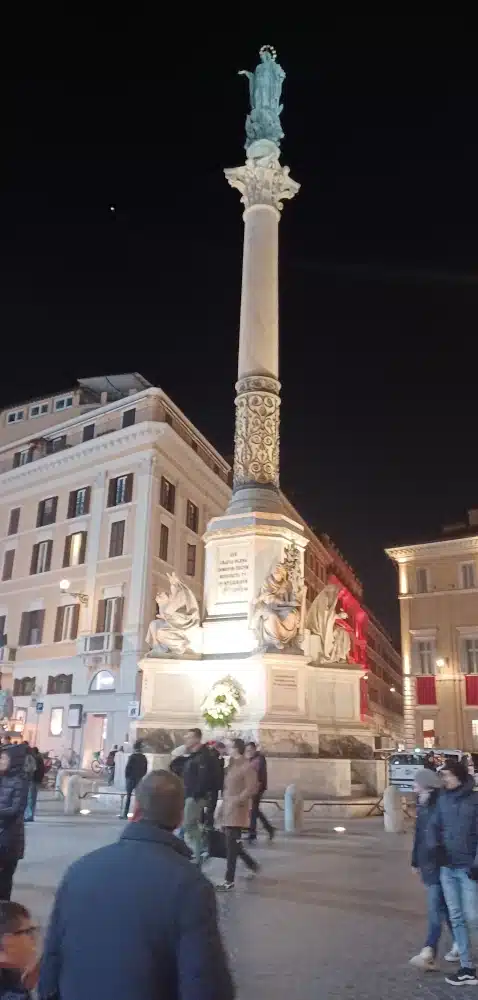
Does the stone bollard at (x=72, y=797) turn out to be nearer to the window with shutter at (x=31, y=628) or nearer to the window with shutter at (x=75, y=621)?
the window with shutter at (x=75, y=621)

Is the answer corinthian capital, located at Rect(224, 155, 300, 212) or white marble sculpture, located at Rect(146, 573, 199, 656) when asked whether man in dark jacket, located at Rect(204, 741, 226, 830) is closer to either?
white marble sculpture, located at Rect(146, 573, 199, 656)

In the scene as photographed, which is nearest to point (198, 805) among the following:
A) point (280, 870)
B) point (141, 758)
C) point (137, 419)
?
point (280, 870)

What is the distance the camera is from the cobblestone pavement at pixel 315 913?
5.79 m

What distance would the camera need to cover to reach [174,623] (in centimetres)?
2108

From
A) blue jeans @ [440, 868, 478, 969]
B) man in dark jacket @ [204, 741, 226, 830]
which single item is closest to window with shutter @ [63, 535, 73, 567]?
man in dark jacket @ [204, 741, 226, 830]

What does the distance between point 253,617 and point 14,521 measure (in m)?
27.6

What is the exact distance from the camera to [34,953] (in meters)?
2.72

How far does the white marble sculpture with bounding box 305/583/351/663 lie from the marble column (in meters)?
2.87

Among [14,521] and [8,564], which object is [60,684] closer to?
[8,564]

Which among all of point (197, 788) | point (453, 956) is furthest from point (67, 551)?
point (453, 956)

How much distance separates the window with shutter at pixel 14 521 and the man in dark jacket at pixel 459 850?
132 feet

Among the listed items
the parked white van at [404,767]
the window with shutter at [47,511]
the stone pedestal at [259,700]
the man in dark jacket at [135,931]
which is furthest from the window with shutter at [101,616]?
the man in dark jacket at [135,931]

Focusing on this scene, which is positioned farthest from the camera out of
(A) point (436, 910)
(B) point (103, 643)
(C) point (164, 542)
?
(C) point (164, 542)

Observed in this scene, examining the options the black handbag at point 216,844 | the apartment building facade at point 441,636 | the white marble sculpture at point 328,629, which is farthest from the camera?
the apartment building facade at point 441,636
